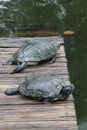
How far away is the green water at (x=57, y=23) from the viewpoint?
24.3 feet

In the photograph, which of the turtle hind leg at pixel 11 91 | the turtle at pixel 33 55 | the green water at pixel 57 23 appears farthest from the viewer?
the green water at pixel 57 23

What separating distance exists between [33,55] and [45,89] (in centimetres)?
120

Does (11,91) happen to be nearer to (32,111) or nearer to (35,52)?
(32,111)

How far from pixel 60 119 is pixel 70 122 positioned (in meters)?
0.14

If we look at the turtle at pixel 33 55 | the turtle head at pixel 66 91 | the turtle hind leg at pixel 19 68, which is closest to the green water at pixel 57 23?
the turtle at pixel 33 55

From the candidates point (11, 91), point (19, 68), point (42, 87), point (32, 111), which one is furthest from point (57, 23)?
point (32, 111)

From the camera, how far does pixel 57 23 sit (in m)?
9.49

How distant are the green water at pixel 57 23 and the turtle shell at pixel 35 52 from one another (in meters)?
0.73

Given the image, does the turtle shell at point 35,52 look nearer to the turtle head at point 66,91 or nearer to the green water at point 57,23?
the green water at point 57,23

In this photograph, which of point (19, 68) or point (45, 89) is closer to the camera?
point (45, 89)

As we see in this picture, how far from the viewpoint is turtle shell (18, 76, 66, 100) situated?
17.1 ft

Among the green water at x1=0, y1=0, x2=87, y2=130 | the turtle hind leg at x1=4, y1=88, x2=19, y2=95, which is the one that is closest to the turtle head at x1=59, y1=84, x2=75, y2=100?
the turtle hind leg at x1=4, y1=88, x2=19, y2=95

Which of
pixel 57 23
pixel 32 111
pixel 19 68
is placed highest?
pixel 19 68

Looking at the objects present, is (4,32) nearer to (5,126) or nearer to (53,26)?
(53,26)
